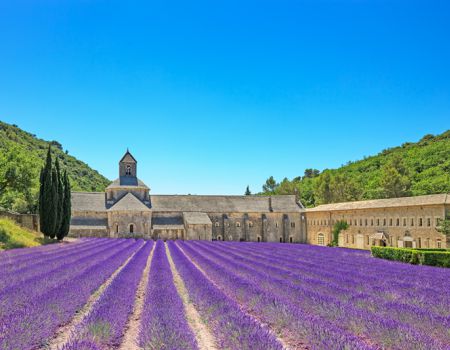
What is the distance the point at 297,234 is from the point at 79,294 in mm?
53653

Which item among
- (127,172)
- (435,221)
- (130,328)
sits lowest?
(130,328)

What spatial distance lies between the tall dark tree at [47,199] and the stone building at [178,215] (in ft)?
60.0

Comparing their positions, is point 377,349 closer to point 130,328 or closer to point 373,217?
point 130,328

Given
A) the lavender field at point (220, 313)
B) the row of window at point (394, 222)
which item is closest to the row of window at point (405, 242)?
the row of window at point (394, 222)

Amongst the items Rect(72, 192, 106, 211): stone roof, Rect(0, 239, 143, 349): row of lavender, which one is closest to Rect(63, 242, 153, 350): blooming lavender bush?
Rect(0, 239, 143, 349): row of lavender

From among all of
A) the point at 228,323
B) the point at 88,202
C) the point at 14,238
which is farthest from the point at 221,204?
the point at 228,323

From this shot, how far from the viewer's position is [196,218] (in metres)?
57.4

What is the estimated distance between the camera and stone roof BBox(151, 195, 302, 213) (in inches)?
2419

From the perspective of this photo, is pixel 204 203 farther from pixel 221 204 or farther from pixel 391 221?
pixel 391 221

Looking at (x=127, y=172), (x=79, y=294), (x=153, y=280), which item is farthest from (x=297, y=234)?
(x=79, y=294)

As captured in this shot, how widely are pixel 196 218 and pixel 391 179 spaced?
102 feet

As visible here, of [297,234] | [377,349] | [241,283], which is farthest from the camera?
[297,234]

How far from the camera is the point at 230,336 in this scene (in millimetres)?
7488

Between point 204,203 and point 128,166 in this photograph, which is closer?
point 204,203
